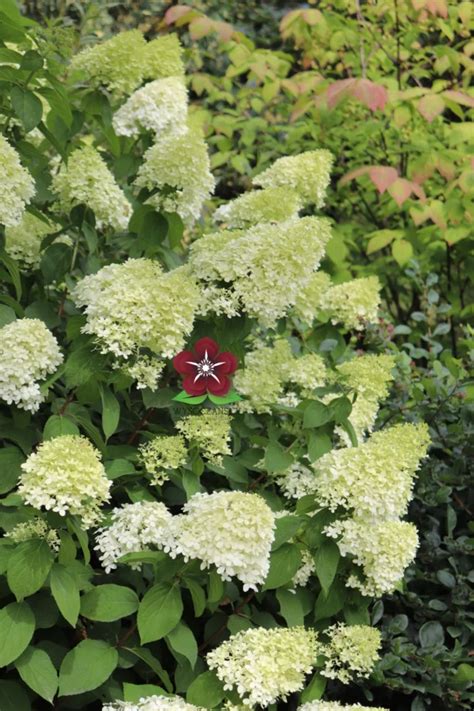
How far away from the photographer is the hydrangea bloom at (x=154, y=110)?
2707 millimetres

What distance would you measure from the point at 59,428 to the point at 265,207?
0.86 metres

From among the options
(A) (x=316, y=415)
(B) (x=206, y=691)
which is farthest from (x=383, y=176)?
(B) (x=206, y=691)

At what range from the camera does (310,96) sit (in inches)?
180

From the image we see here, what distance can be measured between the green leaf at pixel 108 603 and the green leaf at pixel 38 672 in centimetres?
13

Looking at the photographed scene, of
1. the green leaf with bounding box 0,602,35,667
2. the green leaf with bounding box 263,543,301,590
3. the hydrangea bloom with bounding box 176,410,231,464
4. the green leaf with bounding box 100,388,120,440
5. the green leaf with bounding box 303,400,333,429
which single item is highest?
the green leaf with bounding box 100,388,120,440

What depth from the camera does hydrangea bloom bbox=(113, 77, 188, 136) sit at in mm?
2707

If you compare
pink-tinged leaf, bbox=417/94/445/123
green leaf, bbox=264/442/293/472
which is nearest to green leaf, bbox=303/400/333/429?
green leaf, bbox=264/442/293/472

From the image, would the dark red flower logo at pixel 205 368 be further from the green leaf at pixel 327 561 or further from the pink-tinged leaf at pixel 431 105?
the pink-tinged leaf at pixel 431 105

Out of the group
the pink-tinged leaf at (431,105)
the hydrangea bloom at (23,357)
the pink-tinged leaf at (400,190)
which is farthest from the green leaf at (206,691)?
the pink-tinged leaf at (431,105)

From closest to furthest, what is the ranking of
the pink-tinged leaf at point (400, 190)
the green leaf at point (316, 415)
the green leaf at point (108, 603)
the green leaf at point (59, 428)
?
1. the green leaf at point (108, 603)
2. the green leaf at point (59, 428)
3. the green leaf at point (316, 415)
4. the pink-tinged leaf at point (400, 190)

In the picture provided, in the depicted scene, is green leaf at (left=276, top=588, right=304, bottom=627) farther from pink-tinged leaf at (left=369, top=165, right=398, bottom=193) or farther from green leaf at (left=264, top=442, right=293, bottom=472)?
pink-tinged leaf at (left=369, top=165, right=398, bottom=193)

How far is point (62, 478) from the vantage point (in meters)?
1.71

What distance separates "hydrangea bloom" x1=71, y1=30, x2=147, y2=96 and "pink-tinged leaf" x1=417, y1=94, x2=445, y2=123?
1.59 m

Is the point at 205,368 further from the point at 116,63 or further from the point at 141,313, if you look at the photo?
the point at 116,63
